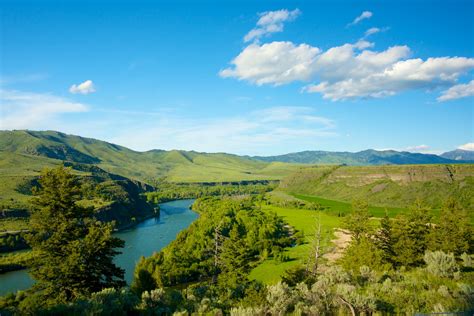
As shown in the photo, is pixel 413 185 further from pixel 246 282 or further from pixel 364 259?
pixel 246 282

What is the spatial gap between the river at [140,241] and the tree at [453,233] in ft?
174

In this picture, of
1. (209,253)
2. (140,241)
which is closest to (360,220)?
(209,253)

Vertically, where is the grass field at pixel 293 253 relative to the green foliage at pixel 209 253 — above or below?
below

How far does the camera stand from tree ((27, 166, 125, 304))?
2052cm

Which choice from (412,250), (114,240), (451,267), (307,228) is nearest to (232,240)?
(412,250)

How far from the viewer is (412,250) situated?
131ft

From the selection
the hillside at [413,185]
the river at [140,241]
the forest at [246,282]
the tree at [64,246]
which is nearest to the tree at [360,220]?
the forest at [246,282]

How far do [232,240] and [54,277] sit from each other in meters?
35.4

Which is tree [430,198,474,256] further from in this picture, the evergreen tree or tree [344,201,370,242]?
tree [344,201,370,242]

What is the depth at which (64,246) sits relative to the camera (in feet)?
70.0

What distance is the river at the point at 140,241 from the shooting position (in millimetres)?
68000

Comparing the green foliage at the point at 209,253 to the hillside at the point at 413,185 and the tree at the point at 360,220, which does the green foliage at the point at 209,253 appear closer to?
the tree at the point at 360,220

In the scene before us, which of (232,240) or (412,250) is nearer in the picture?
(412,250)

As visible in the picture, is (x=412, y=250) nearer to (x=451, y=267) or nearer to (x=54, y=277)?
(x=451, y=267)
